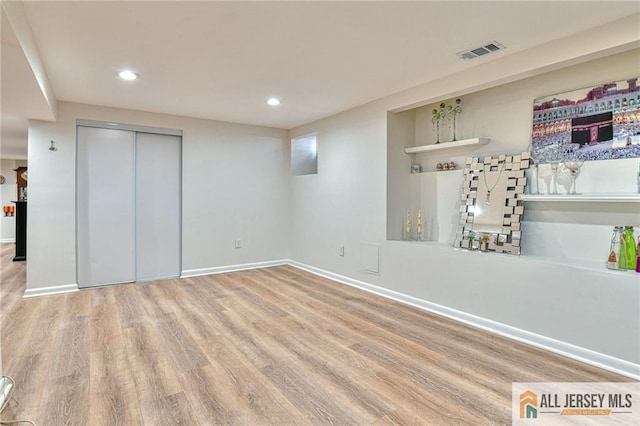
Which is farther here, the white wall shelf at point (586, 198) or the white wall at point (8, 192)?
the white wall at point (8, 192)

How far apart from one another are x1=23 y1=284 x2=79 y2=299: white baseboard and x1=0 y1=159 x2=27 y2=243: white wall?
674 centimetres

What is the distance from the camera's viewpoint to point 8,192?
29.1ft

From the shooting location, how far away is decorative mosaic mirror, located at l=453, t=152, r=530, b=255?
3047 mm

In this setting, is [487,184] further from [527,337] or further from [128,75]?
[128,75]

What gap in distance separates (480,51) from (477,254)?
5.73 feet

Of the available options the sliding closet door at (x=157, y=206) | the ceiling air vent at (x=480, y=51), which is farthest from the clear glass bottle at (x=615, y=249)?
the sliding closet door at (x=157, y=206)

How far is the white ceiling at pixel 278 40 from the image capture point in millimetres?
2107

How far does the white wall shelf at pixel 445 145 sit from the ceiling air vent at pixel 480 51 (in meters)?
0.81

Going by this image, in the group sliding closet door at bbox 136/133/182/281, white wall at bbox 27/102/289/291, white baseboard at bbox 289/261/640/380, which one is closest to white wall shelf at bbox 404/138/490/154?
white baseboard at bbox 289/261/640/380

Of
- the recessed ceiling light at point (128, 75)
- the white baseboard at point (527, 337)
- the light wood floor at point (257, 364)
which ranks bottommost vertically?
the light wood floor at point (257, 364)

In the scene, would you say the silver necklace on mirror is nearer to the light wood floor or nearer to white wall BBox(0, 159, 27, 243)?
the light wood floor

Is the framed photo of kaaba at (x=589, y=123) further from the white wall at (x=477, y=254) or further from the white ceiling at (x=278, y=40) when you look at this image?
the white ceiling at (x=278, y=40)

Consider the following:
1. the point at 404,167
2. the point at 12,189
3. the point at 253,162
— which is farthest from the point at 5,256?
the point at 404,167

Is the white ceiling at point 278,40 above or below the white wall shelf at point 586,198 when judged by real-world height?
above
